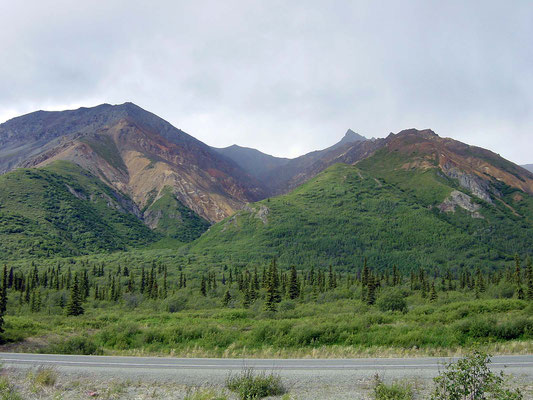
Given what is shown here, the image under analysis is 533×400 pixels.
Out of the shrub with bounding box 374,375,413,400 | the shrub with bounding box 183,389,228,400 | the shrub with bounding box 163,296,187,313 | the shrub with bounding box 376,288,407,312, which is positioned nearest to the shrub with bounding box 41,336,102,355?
the shrub with bounding box 183,389,228,400

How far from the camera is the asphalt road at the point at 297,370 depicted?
13.6 metres

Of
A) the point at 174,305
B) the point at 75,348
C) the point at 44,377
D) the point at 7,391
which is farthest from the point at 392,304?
the point at 174,305

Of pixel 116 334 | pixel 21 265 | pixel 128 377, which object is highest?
pixel 128 377

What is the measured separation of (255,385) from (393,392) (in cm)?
490

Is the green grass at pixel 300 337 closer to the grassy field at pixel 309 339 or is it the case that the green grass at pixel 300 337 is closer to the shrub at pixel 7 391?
the grassy field at pixel 309 339

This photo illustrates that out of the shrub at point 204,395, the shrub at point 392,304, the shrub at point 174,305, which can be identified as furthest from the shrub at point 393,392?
the shrub at point 174,305

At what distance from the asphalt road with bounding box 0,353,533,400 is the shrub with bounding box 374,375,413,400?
1.91ft

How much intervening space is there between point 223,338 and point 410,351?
12.4 m

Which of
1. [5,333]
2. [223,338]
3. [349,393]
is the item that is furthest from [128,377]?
[5,333]

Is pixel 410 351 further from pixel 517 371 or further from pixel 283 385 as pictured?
pixel 283 385

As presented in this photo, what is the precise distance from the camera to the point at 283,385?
45.2ft

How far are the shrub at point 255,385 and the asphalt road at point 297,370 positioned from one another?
1.53 feet

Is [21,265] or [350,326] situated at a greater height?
[350,326]

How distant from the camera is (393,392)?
12695mm
